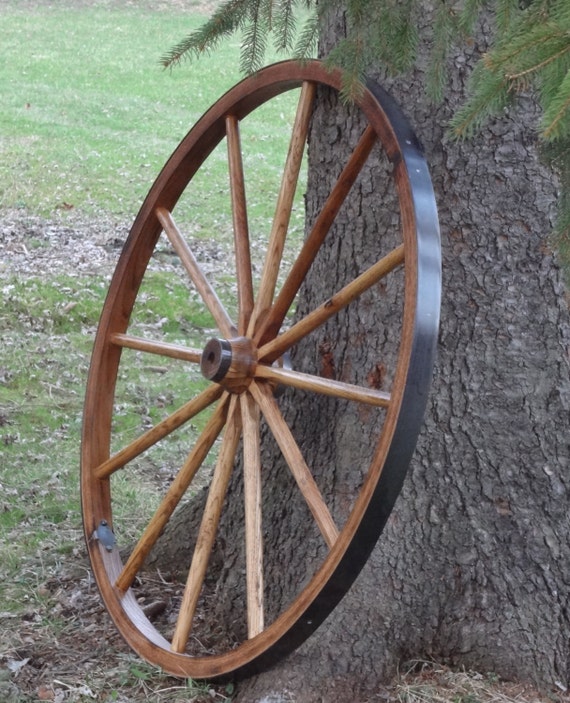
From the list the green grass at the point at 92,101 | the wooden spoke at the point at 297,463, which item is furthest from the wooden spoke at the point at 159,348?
the green grass at the point at 92,101

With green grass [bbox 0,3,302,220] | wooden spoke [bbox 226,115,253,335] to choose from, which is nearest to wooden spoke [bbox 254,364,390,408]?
wooden spoke [bbox 226,115,253,335]

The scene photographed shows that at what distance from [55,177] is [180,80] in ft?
20.4

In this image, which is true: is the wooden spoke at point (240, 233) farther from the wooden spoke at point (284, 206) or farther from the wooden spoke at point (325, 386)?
the wooden spoke at point (325, 386)

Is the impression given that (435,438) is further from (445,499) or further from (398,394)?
(398,394)

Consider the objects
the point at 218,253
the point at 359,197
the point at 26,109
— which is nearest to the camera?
the point at 359,197

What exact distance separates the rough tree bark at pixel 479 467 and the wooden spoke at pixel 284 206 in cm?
14

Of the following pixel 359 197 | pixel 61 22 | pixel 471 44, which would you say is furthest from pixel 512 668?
pixel 61 22

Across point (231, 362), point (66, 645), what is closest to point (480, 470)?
point (231, 362)

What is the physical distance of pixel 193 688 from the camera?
2738 mm

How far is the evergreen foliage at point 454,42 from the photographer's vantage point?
5.36ft

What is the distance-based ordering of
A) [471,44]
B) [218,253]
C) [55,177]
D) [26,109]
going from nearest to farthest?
[471,44] → [218,253] → [55,177] → [26,109]

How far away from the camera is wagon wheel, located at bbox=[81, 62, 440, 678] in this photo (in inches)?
88.1

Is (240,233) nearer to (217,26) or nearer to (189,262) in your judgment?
(189,262)

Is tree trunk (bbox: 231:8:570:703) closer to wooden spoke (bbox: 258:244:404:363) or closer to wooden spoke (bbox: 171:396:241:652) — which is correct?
wooden spoke (bbox: 171:396:241:652)
